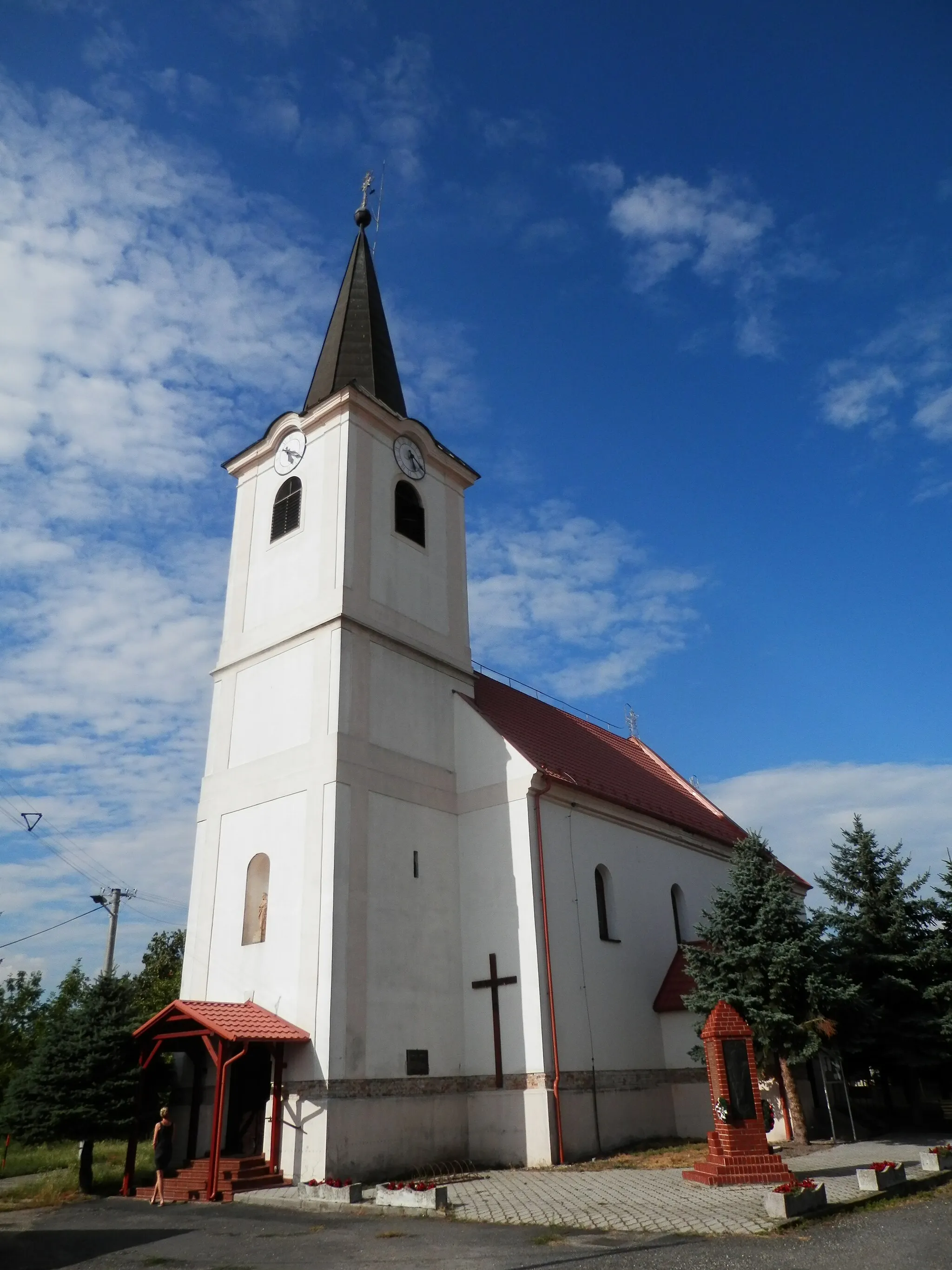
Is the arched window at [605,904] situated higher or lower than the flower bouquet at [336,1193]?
higher

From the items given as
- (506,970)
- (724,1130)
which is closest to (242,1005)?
(506,970)

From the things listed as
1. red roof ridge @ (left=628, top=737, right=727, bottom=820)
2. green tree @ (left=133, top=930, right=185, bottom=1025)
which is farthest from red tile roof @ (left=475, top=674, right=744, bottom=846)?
green tree @ (left=133, top=930, right=185, bottom=1025)

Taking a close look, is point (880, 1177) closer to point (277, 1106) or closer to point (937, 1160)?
point (937, 1160)

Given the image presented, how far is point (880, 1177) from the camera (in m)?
10.3

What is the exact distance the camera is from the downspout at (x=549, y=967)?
49.1ft

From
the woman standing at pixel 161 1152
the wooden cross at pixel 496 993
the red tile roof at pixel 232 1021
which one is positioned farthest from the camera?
the wooden cross at pixel 496 993

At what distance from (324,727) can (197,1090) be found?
6159 mm

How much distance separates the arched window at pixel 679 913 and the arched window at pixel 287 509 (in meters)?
11.6

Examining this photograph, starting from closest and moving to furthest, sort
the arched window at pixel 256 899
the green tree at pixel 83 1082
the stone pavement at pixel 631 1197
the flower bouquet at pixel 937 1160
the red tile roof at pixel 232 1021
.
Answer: the stone pavement at pixel 631 1197 → the flower bouquet at pixel 937 1160 → the red tile roof at pixel 232 1021 → the green tree at pixel 83 1082 → the arched window at pixel 256 899

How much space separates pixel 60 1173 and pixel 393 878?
7.77m

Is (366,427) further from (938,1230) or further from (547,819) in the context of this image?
(938,1230)

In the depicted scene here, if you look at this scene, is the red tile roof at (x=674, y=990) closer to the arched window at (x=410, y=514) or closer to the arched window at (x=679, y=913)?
the arched window at (x=679, y=913)

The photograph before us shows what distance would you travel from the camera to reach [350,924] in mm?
14891

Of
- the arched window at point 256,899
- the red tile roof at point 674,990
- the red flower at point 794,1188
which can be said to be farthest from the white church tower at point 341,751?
the red flower at point 794,1188
